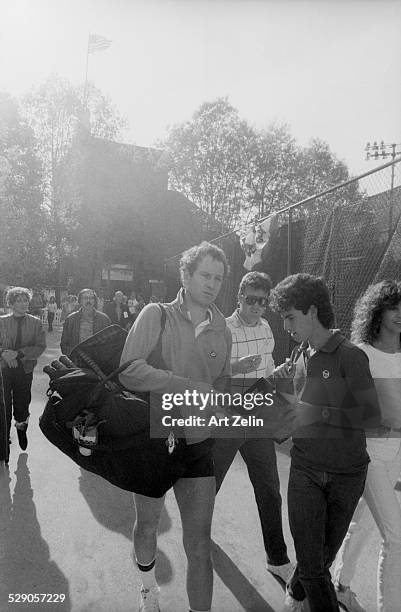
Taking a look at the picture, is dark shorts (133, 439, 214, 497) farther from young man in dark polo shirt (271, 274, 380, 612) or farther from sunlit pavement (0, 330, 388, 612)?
sunlit pavement (0, 330, 388, 612)

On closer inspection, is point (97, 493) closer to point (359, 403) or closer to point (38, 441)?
point (38, 441)

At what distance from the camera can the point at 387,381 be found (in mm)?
2119

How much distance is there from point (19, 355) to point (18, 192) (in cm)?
1650

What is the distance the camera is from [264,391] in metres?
2.05

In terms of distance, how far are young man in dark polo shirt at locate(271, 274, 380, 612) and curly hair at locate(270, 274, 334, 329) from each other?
5.3 inches

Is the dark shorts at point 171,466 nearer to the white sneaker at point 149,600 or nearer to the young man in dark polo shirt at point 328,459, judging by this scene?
the young man in dark polo shirt at point 328,459

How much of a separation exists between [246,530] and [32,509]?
1.59 m

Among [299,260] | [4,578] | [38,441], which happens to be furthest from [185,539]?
[299,260]

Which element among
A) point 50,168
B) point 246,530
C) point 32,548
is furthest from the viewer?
point 50,168

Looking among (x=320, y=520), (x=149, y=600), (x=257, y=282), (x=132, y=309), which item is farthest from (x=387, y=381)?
(x=132, y=309)

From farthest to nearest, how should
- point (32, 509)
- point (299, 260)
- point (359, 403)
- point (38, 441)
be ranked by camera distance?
point (299, 260), point (38, 441), point (32, 509), point (359, 403)

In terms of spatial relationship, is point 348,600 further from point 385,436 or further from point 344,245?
point 344,245

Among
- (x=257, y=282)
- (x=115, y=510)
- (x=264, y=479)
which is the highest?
(x=257, y=282)

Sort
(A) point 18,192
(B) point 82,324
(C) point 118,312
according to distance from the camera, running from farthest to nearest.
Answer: (A) point 18,192, (C) point 118,312, (B) point 82,324
